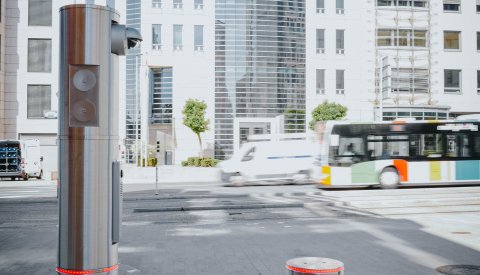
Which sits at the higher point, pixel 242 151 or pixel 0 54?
pixel 0 54

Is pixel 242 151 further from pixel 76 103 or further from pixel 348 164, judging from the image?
pixel 76 103

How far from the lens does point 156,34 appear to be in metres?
42.5

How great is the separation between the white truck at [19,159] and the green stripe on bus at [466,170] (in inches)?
934

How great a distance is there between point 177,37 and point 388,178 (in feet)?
90.5

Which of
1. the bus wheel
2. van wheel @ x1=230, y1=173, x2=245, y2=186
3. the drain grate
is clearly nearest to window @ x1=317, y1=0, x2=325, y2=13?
van wheel @ x1=230, y1=173, x2=245, y2=186

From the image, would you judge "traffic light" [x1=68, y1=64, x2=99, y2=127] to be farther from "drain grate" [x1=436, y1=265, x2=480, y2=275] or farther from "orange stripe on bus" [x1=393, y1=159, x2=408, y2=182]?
"orange stripe on bus" [x1=393, y1=159, x2=408, y2=182]

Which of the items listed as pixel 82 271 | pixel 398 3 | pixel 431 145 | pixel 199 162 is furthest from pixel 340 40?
pixel 82 271

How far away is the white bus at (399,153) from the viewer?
20.0 meters

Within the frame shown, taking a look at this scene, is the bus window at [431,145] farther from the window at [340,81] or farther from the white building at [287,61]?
the window at [340,81]

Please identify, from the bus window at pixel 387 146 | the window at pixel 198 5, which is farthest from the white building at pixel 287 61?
the bus window at pixel 387 146

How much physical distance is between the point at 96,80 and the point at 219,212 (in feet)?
33.3

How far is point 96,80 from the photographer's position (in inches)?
171

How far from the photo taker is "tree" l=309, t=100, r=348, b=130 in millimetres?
39688

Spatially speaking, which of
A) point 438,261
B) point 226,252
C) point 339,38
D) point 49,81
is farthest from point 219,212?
point 339,38
